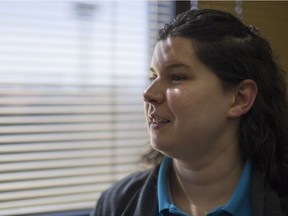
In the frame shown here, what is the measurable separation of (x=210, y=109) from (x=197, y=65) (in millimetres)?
150

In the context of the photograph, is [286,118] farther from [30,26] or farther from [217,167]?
[30,26]

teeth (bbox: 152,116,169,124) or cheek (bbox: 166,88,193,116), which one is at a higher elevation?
cheek (bbox: 166,88,193,116)

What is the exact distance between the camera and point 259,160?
1.28 metres

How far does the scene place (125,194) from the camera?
1.36m

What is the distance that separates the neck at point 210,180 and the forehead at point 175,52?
35 cm

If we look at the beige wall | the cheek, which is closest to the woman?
the cheek

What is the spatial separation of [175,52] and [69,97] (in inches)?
25.0

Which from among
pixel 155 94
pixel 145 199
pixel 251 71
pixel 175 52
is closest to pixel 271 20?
pixel 251 71

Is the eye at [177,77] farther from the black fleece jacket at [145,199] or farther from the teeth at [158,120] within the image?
the black fleece jacket at [145,199]

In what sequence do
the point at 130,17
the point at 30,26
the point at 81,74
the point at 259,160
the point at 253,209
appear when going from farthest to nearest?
the point at 130,17
the point at 81,74
the point at 30,26
the point at 259,160
the point at 253,209

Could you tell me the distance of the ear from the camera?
47.5 inches

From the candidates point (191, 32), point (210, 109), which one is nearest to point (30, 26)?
point (191, 32)

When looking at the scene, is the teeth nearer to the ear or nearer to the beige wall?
the ear

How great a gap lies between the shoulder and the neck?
5.7 inches
